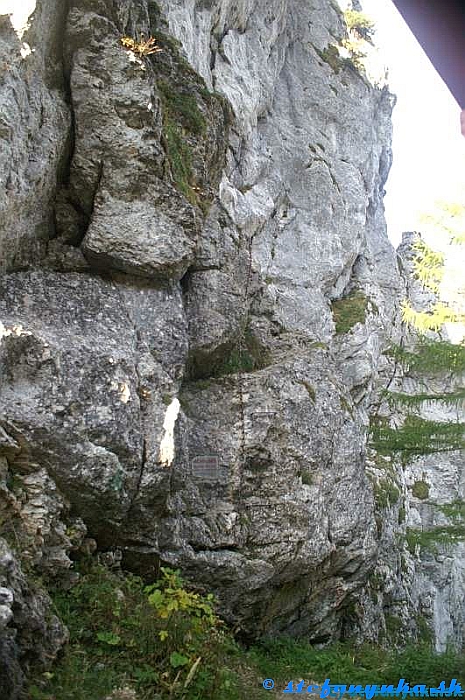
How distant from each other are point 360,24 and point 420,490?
21.3 m

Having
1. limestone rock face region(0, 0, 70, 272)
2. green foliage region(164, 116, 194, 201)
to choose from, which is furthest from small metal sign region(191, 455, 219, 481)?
green foliage region(164, 116, 194, 201)

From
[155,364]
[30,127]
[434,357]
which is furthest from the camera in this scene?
[434,357]

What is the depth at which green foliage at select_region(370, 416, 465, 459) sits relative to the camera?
47.5 ft

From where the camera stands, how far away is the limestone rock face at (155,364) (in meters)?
8.29

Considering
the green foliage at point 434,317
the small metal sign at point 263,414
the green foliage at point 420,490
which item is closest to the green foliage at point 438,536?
the green foliage at point 434,317

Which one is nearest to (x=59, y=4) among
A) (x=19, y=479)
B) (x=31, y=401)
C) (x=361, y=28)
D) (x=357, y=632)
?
(x=31, y=401)

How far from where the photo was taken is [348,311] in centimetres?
2300

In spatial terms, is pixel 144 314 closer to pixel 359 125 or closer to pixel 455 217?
pixel 455 217

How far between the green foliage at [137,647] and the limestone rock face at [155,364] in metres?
0.69

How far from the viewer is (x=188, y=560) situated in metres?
9.74

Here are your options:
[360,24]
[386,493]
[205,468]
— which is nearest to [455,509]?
[386,493]

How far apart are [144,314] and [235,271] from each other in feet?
10.1

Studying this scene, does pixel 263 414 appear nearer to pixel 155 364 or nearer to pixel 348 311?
pixel 155 364

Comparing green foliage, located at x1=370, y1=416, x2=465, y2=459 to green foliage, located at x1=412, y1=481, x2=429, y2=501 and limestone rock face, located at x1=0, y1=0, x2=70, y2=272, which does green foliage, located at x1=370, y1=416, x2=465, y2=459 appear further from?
green foliage, located at x1=412, y1=481, x2=429, y2=501
